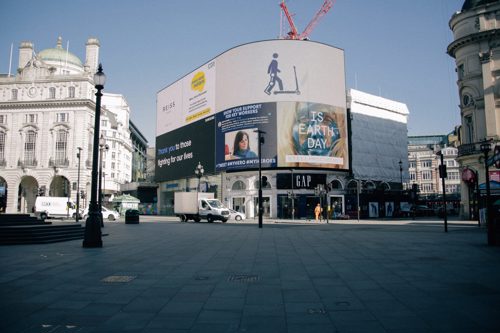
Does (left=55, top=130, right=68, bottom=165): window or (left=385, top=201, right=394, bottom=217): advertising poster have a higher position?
(left=55, top=130, right=68, bottom=165): window

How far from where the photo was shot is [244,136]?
50719 mm

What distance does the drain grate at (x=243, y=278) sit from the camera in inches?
304

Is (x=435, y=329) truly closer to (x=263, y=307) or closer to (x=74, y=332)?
(x=263, y=307)

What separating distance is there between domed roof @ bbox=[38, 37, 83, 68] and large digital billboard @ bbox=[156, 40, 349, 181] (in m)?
45.2

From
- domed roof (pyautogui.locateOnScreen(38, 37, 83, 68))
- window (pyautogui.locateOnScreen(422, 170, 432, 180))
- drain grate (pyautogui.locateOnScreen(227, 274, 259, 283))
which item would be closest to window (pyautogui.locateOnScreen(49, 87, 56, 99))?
domed roof (pyautogui.locateOnScreen(38, 37, 83, 68))

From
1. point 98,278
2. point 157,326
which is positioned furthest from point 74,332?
point 98,278

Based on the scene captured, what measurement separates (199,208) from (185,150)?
2559 cm

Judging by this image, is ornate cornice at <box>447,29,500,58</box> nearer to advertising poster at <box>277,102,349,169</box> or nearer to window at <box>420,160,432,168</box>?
advertising poster at <box>277,102,349,169</box>

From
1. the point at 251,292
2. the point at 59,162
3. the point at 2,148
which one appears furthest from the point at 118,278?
the point at 2,148

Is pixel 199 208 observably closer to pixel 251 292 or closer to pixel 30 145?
pixel 251 292

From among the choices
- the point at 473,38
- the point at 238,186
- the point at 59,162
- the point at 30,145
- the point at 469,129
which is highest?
the point at 473,38

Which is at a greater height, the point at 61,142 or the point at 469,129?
the point at 61,142

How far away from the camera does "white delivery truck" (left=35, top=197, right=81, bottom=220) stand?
40.9 meters

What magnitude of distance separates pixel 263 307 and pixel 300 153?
1710 inches
